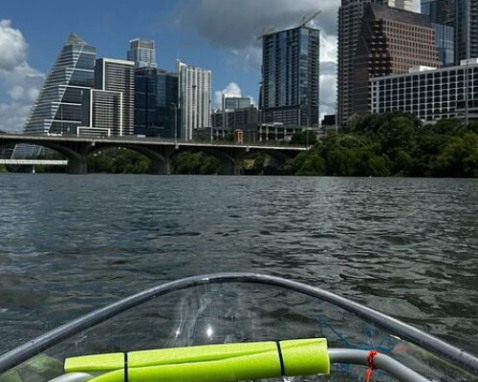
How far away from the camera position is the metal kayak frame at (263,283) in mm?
3652

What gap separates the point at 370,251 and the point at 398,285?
183 inches

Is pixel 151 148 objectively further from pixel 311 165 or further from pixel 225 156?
pixel 311 165

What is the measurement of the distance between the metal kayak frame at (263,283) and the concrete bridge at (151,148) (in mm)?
113864

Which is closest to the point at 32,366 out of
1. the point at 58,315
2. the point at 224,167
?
the point at 58,315

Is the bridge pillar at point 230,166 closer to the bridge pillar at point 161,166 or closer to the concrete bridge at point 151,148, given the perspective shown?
the concrete bridge at point 151,148

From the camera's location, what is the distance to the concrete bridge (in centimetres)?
11825

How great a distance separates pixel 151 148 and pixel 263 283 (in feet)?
420

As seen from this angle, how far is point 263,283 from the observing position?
5.15m

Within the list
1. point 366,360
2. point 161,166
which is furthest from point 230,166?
point 366,360

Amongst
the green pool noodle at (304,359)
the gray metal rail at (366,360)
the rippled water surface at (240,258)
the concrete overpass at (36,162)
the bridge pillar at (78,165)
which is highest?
the concrete overpass at (36,162)

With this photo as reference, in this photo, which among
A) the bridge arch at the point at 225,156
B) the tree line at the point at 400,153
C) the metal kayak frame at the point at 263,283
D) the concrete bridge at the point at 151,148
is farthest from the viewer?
the bridge arch at the point at 225,156

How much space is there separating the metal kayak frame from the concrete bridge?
374 feet

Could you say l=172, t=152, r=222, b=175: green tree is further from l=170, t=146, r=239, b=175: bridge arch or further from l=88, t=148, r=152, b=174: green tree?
l=170, t=146, r=239, b=175: bridge arch

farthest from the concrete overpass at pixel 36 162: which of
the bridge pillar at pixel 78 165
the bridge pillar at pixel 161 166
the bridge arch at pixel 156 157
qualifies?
the bridge pillar at pixel 78 165
